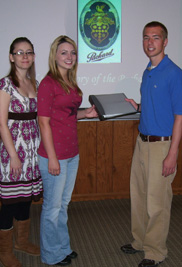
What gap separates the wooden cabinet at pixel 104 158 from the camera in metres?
3.39

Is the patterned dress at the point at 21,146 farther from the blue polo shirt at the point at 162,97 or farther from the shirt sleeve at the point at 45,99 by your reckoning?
the blue polo shirt at the point at 162,97

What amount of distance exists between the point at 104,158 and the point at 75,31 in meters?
1.30

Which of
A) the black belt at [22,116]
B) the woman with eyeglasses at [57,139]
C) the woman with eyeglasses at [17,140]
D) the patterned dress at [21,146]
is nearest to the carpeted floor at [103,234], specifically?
the woman with eyeglasses at [57,139]

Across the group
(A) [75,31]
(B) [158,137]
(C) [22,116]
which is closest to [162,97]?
(B) [158,137]

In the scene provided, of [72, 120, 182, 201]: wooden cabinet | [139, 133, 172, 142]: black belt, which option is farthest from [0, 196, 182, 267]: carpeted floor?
[139, 133, 172, 142]: black belt

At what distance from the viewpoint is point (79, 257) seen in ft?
8.04

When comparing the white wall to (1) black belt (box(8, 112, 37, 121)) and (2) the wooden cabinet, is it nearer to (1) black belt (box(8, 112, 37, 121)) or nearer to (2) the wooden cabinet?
(2) the wooden cabinet

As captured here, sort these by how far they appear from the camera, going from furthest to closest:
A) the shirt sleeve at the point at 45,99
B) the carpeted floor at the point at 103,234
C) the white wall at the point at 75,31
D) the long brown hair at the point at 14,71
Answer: the white wall at the point at 75,31, the carpeted floor at the point at 103,234, the long brown hair at the point at 14,71, the shirt sleeve at the point at 45,99

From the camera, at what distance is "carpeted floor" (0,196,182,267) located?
7.88 feet

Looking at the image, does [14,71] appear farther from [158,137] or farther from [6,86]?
[158,137]

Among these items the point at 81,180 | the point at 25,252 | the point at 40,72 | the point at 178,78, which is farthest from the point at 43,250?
the point at 40,72

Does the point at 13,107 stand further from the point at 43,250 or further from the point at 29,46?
the point at 43,250

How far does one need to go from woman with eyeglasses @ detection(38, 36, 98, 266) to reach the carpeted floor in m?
0.24

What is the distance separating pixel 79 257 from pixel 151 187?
77cm
